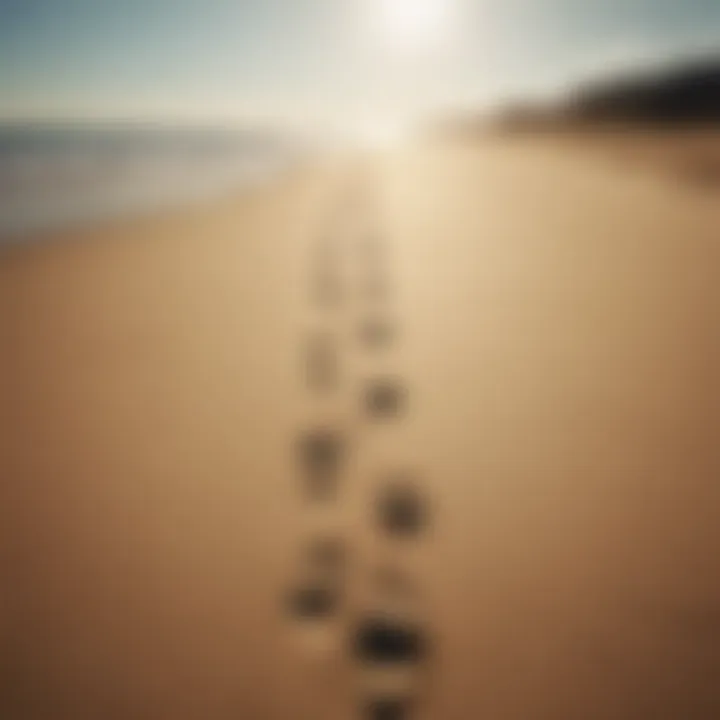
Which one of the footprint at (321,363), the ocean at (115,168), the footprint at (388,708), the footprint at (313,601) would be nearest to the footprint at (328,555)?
the footprint at (313,601)

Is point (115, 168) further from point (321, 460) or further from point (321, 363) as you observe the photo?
point (321, 460)

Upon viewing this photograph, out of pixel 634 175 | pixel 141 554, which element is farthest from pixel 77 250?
pixel 634 175

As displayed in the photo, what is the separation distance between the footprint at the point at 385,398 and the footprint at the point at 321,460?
0.08 meters

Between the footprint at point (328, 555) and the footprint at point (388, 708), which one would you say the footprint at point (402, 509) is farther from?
the footprint at point (388, 708)

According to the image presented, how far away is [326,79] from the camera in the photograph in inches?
52.5

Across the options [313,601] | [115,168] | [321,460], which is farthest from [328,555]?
[115,168]

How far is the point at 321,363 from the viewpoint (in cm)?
121

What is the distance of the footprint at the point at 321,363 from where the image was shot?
1153 mm

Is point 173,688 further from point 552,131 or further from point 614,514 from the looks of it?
point 552,131

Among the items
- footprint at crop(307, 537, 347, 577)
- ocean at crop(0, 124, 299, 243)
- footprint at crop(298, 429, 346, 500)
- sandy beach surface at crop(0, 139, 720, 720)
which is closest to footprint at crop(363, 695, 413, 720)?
sandy beach surface at crop(0, 139, 720, 720)

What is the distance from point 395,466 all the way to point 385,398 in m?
0.16

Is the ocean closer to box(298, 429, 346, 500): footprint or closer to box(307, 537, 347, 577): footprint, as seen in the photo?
box(298, 429, 346, 500): footprint

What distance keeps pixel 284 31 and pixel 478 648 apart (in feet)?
3.74

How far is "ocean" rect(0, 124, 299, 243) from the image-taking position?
1511 mm
